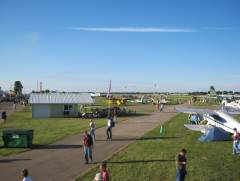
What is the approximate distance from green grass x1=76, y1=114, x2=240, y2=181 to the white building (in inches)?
967

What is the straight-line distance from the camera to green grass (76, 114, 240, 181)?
1697 centimetres

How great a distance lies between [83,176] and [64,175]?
Answer: 89cm

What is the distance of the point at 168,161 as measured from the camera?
2022cm

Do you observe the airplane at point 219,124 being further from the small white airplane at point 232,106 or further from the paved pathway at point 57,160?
the small white airplane at point 232,106

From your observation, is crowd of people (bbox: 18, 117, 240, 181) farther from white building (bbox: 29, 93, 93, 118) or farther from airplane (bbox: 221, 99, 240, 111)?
airplane (bbox: 221, 99, 240, 111)

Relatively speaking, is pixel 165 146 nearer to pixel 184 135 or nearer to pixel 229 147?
pixel 229 147

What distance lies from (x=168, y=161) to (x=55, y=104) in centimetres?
3282

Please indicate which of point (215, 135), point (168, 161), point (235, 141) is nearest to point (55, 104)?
point (215, 135)

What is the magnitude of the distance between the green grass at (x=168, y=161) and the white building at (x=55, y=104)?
24.6 m

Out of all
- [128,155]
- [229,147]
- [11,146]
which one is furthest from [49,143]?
[229,147]

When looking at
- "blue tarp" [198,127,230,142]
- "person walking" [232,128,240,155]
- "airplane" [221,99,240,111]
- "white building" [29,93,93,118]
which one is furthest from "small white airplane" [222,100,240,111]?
"person walking" [232,128,240,155]

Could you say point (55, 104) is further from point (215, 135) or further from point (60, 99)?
point (215, 135)

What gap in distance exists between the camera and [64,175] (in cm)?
1700

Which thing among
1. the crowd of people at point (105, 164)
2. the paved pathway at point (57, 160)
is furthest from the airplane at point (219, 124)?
the paved pathway at point (57, 160)
